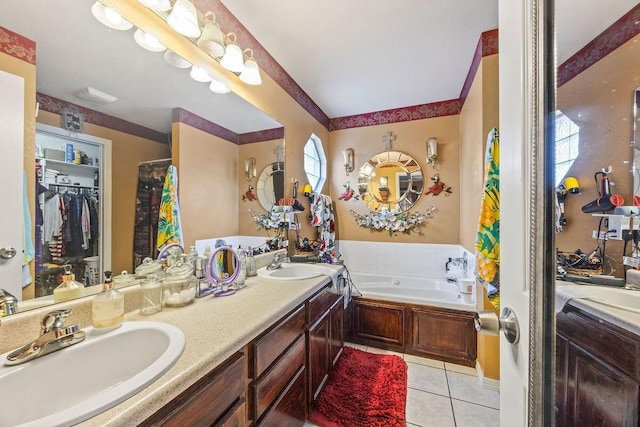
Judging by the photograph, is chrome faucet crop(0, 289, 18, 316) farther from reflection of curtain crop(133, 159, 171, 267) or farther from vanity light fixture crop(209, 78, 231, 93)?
vanity light fixture crop(209, 78, 231, 93)

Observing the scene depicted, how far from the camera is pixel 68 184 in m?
0.96

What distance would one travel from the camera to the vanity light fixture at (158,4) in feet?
4.01

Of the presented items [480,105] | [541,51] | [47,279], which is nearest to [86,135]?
[47,279]

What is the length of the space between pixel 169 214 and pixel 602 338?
160 centimetres

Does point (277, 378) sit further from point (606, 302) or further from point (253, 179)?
point (253, 179)

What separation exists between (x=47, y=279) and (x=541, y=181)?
147cm

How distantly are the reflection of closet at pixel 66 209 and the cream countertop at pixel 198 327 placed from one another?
0.14 metres

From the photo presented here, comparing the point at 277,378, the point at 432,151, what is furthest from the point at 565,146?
the point at 432,151

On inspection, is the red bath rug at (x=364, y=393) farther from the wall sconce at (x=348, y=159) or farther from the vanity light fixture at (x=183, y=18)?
the vanity light fixture at (x=183, y=18)

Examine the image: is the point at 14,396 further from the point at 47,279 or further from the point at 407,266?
the point at 407,266

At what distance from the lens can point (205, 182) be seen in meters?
1.62

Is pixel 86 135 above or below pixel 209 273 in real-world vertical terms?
above

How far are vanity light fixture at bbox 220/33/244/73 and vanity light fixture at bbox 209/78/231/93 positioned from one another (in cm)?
11

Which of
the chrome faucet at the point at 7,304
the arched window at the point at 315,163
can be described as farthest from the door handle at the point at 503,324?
the arched window at the point at 315,163
